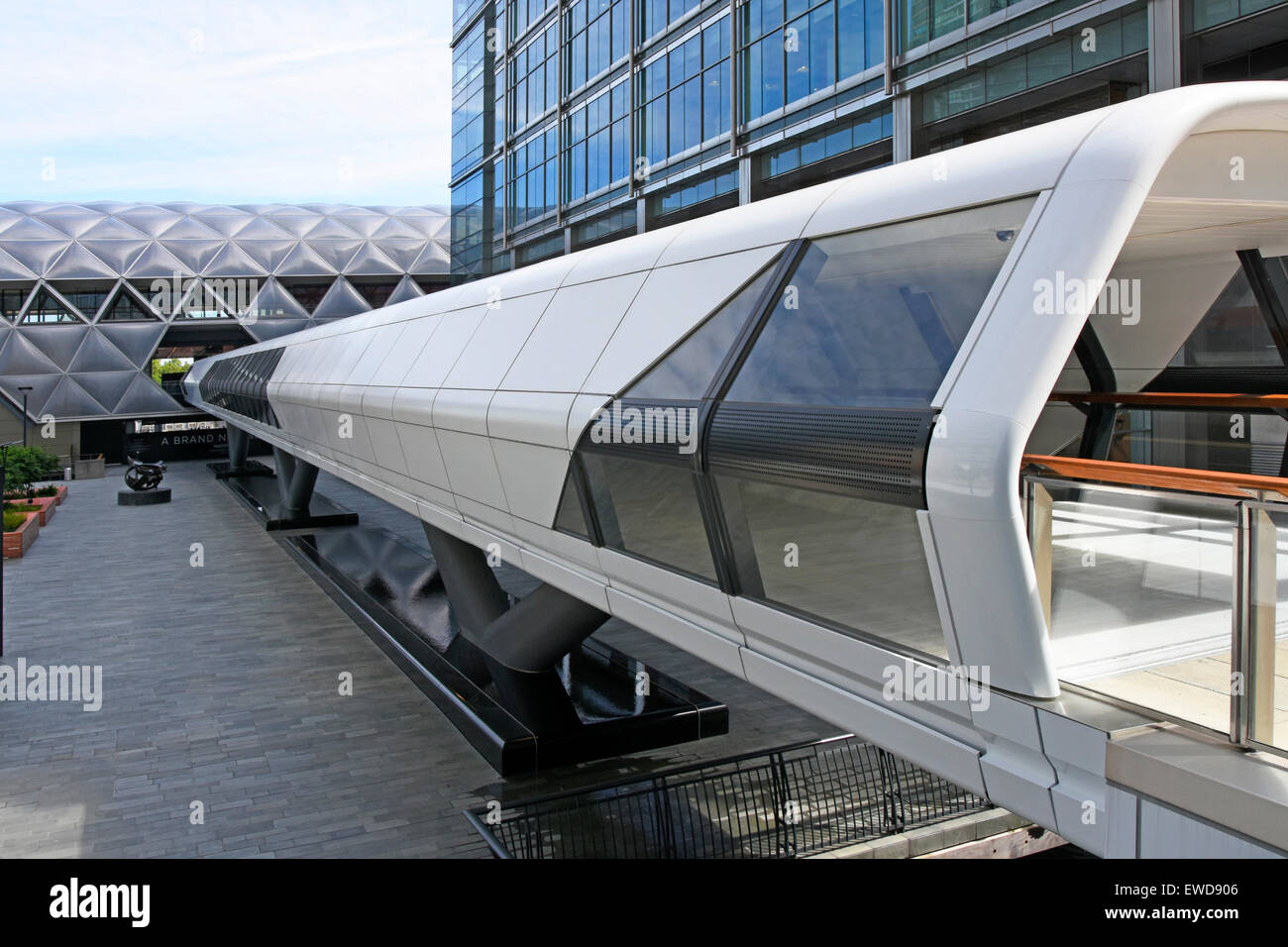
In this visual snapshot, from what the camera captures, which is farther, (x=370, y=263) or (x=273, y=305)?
(x=370, y=263)

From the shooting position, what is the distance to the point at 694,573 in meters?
5.61

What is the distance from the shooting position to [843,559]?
4398 mm

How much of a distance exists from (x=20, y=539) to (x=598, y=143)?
19.0 m

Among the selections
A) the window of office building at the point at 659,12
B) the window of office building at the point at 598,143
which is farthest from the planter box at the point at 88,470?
the window of office building at the point at 659,12

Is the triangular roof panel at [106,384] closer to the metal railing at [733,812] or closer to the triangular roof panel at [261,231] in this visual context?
the triangular roof panel at [261,231]

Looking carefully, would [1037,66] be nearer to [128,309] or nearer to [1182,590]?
[1182,590]

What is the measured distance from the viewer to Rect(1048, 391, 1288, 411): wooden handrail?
6074mm

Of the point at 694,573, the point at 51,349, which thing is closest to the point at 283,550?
the point at 694,573

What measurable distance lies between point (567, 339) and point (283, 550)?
63.0ft

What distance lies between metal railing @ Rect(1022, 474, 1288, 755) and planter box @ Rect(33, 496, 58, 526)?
3096 centimetres

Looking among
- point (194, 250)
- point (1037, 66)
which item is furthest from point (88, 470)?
point (1037, 66)

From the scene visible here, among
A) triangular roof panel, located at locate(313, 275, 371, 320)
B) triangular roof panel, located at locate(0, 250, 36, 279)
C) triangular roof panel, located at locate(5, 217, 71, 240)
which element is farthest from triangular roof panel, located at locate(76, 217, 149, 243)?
triangular roof panel, located at locate(313, 275, 371, 320)

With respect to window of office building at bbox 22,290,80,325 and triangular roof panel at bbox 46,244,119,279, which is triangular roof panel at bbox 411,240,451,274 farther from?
window of office building at bbox 22,290,80,325

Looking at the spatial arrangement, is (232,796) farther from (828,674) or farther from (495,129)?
(495,129)
